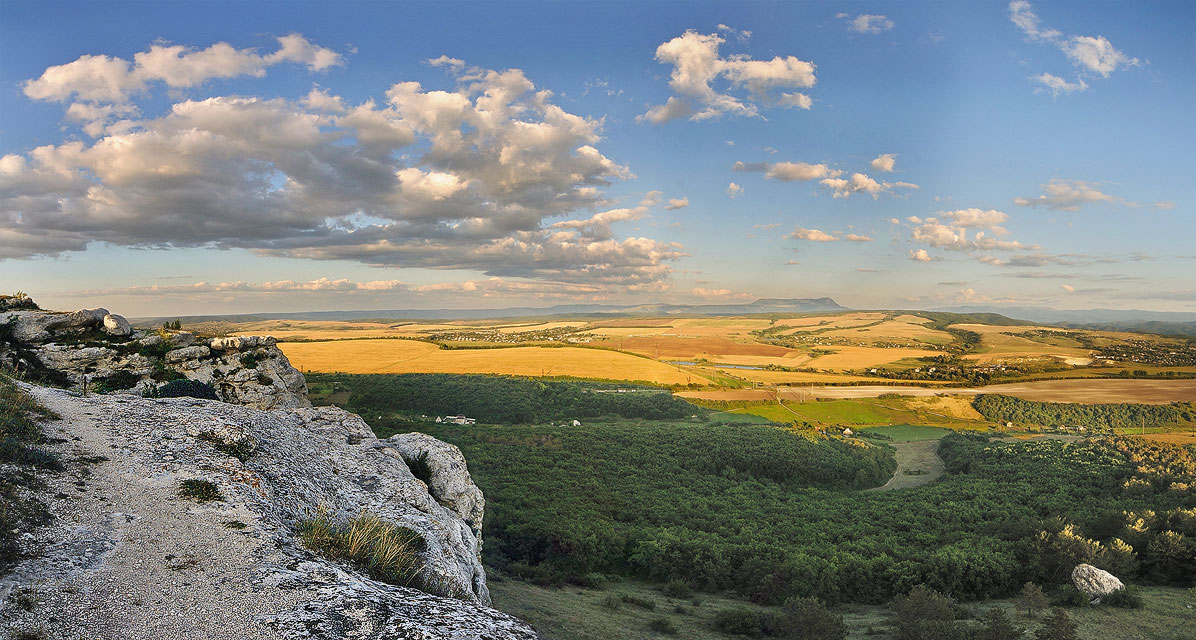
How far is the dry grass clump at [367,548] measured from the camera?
903 cm

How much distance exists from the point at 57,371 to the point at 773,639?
32.9m

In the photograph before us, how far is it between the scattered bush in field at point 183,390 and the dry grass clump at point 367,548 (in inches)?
610

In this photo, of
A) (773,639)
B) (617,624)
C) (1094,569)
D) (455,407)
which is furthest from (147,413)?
(455,407)

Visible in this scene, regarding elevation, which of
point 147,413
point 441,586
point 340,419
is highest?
point 147,413

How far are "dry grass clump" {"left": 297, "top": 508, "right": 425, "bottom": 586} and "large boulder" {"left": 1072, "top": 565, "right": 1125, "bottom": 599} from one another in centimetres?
3459

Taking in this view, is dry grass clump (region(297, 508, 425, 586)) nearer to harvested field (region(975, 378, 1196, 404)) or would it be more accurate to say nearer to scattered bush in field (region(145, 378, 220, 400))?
scattered bush in field (region(145, 378, 220, 400))

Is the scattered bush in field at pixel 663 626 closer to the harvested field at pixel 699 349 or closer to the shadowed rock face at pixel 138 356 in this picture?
the shadowed rock face at pixel 138 356

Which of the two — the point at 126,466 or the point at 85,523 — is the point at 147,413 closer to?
the point at 126,466

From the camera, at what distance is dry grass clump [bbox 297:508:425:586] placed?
356 inches

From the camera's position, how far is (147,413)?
1235 cm

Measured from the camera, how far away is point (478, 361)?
10781 cm

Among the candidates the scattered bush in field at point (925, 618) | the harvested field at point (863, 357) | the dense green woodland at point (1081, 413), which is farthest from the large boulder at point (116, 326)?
the harvested field at point (863, 357)

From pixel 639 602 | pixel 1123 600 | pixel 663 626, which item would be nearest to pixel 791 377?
pixel 1123 600

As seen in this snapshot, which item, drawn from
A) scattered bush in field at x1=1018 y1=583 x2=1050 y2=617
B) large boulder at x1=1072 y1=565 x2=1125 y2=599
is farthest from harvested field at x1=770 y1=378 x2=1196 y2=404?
scattered bush in field at x1=1018 y1=583 x2=1050 y2=617
